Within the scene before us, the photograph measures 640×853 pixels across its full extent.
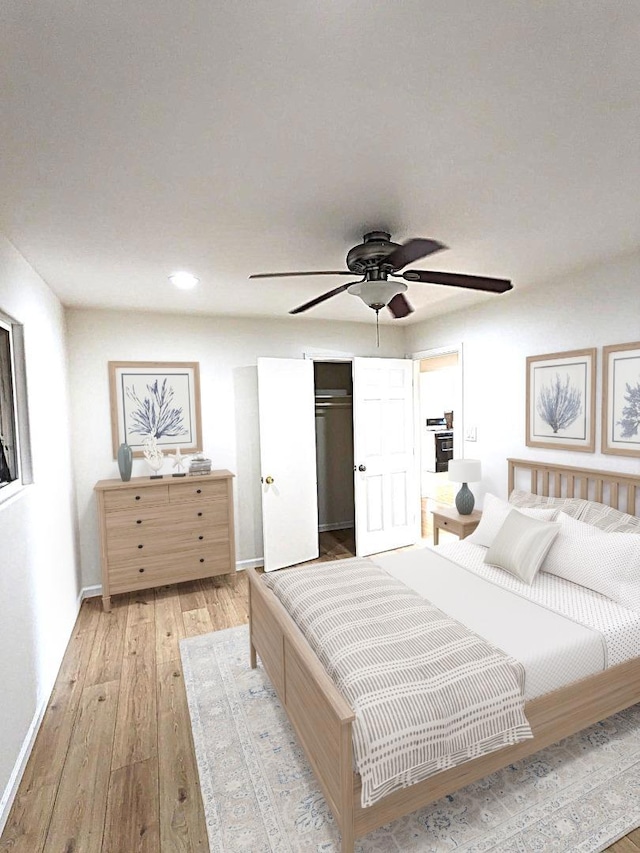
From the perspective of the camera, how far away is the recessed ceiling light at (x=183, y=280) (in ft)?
9.45

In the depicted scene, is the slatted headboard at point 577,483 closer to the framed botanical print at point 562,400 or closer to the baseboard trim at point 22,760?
the framed botanical print at point 562,400

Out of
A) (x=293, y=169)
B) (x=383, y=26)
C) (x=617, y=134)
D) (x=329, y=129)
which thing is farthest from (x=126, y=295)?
(x=617, y=134)

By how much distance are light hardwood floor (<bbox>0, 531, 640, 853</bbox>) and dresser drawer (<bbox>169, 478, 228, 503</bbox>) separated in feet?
3.07

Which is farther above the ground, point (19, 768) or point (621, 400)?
point (621, 400)

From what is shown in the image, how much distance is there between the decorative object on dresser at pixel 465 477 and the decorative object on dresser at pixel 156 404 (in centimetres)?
234

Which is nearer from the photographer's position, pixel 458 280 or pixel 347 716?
pixel 347 716

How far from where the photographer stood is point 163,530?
374 centimetres

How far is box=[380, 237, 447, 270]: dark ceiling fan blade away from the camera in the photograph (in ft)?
6.00

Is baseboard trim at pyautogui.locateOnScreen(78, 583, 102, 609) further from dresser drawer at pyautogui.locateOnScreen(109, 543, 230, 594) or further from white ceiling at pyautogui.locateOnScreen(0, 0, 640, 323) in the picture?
white ceiling at pyautogui.locateOnScreen(0, 0, 640, 323)

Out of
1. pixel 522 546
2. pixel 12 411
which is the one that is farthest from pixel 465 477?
pixel 12 411

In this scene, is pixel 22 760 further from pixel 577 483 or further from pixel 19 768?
pixel 577 483

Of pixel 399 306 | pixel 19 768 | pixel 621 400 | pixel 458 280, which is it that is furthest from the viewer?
pixel 621 400

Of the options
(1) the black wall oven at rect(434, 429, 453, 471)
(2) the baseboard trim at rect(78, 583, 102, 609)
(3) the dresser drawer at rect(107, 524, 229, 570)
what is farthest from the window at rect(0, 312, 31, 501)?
(1) the black wall oven at rect(434, 429, 453, 471)

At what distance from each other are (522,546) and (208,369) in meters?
3.01
